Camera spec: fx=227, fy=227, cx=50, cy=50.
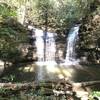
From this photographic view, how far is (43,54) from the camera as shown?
16.0m

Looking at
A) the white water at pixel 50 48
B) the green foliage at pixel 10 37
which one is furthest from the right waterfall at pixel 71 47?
the green foliage at pixel 10 37

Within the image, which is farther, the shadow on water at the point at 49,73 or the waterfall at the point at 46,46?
the waterfall at the point at 46,46

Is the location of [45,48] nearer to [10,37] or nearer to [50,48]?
[50,48]

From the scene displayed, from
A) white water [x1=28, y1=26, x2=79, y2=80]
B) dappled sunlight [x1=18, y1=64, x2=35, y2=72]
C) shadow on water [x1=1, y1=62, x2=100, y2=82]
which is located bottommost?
shadow on water [x1=1, y1=62, x2=100, y2=82]

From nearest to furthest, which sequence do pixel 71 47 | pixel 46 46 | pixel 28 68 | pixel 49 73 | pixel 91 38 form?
pixel 49 73
pixel 28 68
pixel 91 38
pixel 71 47
pixel 46 46

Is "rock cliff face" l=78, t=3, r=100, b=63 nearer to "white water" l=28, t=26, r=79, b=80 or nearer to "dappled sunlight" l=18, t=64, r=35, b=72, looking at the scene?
"white water" l=28, t=26, r=79, b=80

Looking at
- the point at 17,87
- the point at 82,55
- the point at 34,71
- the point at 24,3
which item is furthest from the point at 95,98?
the point at 24,3

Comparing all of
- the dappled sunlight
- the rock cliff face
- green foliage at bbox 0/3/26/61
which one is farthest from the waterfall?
the rock cliff face

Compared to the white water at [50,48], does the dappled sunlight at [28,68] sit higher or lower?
lower

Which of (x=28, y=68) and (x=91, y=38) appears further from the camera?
(x=91, y=38)

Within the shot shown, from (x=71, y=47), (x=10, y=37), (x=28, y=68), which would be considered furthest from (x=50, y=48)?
(x=28, y=68)

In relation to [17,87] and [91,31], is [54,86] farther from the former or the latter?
[91,31]

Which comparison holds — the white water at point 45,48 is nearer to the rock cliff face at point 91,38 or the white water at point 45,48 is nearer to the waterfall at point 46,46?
the waterfall at point 46,46

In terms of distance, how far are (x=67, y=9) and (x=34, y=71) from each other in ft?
29.5
